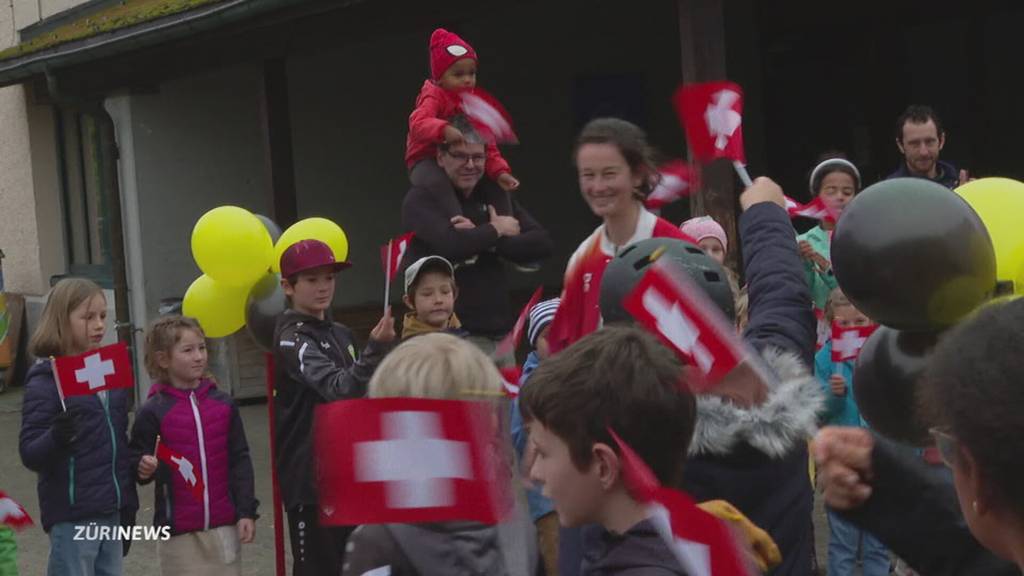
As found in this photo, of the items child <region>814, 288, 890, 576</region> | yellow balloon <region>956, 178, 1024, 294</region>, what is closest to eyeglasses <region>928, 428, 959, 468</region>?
yellow balloon <region>956, 178, 1024, 294</region>

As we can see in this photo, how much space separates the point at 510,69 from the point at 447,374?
1165 centimetres

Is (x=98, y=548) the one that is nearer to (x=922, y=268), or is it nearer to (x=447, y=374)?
(x=447, y=374)

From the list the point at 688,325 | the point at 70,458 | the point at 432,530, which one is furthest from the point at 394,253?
the point at 432,530

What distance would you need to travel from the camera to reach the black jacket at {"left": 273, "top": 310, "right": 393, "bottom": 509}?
4785 mm

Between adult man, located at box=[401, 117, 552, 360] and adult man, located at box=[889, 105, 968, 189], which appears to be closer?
adult man, located at box=[401, 117, 552, 360]

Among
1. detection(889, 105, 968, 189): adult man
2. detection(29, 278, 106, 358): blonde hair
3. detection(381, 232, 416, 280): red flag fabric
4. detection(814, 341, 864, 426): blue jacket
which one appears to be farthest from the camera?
detection(889, 105, 968, 189): adult man

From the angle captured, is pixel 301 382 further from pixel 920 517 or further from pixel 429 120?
pixel 920 517

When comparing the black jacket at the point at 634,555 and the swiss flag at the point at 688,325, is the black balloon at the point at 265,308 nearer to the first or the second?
the swiss flag at the point at 688,325

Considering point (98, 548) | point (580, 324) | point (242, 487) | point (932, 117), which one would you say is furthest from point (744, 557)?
point (932, 117)

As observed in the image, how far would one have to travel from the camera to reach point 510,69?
13.8 meters

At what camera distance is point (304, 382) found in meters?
4.87

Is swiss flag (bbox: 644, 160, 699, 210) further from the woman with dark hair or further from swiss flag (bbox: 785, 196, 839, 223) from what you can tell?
the woman with dark hair

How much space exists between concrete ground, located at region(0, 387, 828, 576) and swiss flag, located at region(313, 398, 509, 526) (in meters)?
4.43

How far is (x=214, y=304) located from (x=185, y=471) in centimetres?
88
